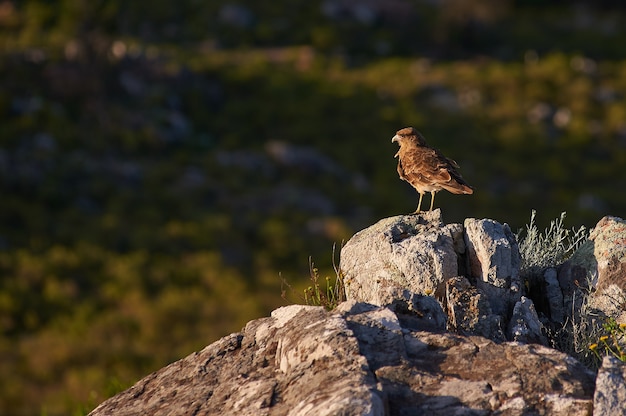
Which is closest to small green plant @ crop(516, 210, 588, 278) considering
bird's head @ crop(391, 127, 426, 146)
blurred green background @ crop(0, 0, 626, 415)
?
bird's head @ crop(391, 127, 426, 146)

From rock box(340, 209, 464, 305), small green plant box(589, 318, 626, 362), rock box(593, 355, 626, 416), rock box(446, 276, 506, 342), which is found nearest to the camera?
rock box(593, 355, 626, 416)

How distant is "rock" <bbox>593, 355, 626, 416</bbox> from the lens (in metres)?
4.66

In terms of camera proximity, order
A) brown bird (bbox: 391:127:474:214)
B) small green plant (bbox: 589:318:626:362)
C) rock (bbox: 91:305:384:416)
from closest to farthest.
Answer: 1. rock (bbox: 91:305:384:416)
2. small green plant (bbox: 589:318:626:362)
3. brown bird (bbox: 391:127:474:214)

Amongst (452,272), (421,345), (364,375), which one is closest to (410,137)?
(452,272)

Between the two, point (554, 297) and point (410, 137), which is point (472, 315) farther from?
point (410, 137)

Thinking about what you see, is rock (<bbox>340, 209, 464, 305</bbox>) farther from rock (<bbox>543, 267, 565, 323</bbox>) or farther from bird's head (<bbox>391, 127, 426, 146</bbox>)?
bird's head (<bbox>391, 127, 426, 146</bbox>)

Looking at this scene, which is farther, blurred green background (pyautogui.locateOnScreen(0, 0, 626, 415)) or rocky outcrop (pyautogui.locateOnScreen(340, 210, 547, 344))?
blurred green background (pyautogui.locateOnScreen(0, 0, 626, 415))

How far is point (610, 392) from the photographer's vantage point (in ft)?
15.5

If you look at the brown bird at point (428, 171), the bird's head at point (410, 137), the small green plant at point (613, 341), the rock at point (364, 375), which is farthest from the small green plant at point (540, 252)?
the rock at point (364, 375)

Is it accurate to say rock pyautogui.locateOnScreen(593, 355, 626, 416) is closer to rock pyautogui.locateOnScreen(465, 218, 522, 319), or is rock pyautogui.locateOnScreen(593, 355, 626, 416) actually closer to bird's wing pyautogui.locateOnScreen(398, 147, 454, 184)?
rock pyautogui.locateOnScreen(465, 218, 522, 319)

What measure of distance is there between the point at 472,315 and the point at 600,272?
1.41m

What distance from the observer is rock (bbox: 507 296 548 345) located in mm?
6191

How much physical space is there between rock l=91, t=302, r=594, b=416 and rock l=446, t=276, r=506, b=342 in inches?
18.4

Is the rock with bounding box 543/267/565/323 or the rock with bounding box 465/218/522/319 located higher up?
the rock with bounding box 465/218/522/319
